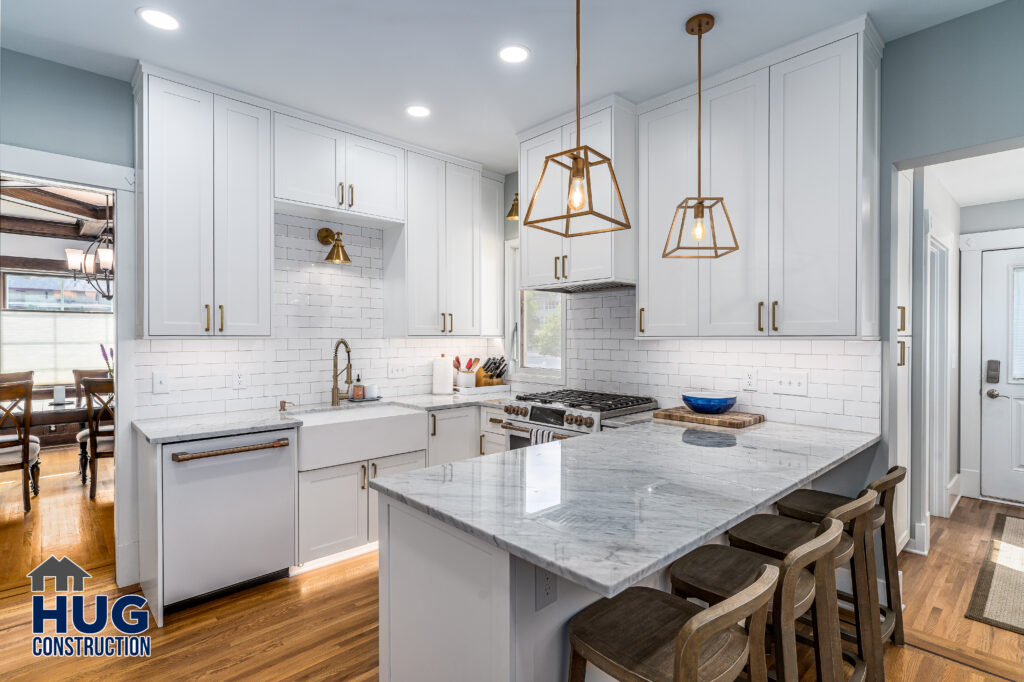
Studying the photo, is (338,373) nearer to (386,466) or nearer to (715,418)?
(386,466)

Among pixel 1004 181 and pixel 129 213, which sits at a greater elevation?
pixel 1004 181

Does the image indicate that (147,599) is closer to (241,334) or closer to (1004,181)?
(241,334)

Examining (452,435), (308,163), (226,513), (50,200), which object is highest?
(50,200)

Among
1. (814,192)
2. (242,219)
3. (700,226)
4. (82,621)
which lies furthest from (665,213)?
(82,621)

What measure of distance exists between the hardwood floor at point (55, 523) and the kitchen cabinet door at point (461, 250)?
107 inches

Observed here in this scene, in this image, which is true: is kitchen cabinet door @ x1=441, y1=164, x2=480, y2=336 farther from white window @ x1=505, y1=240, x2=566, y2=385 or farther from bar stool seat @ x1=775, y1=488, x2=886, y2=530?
bar stool seat @ x1=775, y1=488, x2=886, y2=530

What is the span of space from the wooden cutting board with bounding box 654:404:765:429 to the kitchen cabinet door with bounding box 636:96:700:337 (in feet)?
1.45

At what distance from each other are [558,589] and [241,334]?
2403mm

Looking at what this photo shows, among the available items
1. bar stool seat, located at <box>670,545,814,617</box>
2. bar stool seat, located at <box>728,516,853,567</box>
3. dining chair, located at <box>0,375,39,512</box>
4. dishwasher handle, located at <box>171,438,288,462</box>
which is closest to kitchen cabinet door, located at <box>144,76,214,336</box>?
dishwasher handle, located at <box>171,438,288,462</box>

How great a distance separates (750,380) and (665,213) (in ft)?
3.49

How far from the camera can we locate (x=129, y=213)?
293 centimetres

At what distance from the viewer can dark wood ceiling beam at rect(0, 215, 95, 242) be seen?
20.0 ft

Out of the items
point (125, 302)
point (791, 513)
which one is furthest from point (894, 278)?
point (125, 302)

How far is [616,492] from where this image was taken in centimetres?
171
